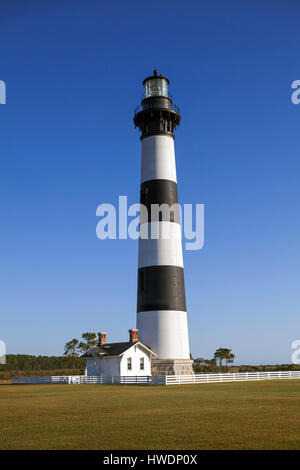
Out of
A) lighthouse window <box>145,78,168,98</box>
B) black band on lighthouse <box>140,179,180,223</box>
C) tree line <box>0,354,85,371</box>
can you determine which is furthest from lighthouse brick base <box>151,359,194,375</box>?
tree line <box>0,354,85,371</box>

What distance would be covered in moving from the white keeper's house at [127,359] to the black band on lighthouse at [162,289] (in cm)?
311

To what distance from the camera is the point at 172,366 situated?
1416 inches

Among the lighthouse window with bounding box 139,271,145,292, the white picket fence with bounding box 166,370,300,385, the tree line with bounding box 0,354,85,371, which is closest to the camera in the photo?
the white picket fence with bounding box 166,370,300,385

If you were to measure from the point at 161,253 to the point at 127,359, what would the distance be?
938 centimetres

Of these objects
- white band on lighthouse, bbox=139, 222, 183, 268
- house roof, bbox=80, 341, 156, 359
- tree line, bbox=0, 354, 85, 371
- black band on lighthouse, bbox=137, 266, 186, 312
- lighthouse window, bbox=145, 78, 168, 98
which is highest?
lighthouse window, bbox=145, 78, 168, 98

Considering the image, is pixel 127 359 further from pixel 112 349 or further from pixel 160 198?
pixel 160 198

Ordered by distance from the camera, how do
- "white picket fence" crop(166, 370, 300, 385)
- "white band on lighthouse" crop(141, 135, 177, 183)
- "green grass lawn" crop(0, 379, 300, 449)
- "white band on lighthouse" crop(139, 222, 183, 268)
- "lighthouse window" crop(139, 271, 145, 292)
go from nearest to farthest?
"green grass lawn" crop(0, 379, 300, 449), "white picket fence" crop(166, 370, 300, 385), "white band on lighthouse" crop(139, 222, 183, 268), "lighthouse window" crop(139, 271, 145, 292), "white band on lighthouse" crop(141, 135, 177, 183)

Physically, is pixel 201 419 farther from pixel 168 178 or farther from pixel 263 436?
pixel 168 178

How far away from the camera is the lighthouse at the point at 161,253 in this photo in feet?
119

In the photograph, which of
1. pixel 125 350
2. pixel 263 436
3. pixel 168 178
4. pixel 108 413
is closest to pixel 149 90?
pixel 168 178

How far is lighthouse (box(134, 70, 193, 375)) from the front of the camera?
119ft

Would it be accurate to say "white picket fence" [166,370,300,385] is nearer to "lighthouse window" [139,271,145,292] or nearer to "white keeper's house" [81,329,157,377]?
"white keeper's house" [81,329,157,377]

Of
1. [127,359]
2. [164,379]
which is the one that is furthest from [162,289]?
[164,379]
